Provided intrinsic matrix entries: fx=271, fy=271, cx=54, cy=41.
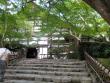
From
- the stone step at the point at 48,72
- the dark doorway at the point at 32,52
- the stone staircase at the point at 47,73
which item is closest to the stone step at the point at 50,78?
the stone staircase at the point at 47,73

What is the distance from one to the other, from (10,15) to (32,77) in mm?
6690

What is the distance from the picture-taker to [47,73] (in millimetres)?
14352

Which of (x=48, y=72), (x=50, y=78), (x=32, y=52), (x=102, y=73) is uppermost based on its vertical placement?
(x=32, y=52)

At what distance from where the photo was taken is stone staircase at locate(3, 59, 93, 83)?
42.0ft

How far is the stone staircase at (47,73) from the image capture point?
1281 centimetres

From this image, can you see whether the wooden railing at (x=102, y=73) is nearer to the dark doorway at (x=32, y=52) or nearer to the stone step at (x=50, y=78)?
the stone step at (x=50, y=78)

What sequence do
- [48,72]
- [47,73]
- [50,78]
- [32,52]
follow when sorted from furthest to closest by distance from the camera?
[32,52], [48,72], [47,73], [50,78]

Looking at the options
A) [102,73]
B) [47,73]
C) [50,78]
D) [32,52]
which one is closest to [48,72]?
[47,73]

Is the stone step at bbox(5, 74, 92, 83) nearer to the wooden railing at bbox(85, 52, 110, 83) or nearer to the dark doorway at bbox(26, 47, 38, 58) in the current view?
the wooden railing at bbox(85, 52, 110, 83)

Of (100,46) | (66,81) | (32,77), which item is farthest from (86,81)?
(100,46)

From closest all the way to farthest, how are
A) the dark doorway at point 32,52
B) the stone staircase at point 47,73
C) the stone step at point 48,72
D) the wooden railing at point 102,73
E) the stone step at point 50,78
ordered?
the wooden railing at point 102,73, the stone step at point 50,78, the stone staircase at point 47,73, the stone step at point 48,72, the dark doorway at point 32,52

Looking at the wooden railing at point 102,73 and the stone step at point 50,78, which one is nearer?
the wooden railing at point 102,73

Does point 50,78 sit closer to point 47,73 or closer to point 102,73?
point 47,73

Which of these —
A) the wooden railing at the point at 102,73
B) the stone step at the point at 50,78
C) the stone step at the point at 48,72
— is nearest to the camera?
the wooden railing at the point at 102,73
